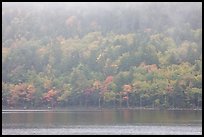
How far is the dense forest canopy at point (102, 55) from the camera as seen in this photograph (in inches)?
2916

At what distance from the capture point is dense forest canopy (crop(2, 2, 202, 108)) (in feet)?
243

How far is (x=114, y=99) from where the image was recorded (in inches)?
2876

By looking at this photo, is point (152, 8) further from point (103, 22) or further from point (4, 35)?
point (4, 35)

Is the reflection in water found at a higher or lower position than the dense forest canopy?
lower

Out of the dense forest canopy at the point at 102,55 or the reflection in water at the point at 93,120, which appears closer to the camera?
the reflection in water at the point at 93,120

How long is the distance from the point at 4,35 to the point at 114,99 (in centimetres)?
4138

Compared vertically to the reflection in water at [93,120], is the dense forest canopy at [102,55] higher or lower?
higher

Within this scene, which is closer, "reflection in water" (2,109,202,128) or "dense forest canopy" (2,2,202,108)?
"reflection in water" (2,109,202,128)

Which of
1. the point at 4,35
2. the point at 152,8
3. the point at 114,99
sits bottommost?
the point at 114,99

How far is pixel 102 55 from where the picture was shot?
9131 cm

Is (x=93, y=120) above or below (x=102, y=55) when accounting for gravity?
below

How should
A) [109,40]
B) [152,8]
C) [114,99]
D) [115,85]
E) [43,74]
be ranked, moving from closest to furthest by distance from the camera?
[114,99] → [115,85] → [43,74] → [109,40] → [152,8]

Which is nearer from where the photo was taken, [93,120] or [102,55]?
[93,120]

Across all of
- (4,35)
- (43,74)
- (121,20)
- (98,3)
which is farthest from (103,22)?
(43,74)
